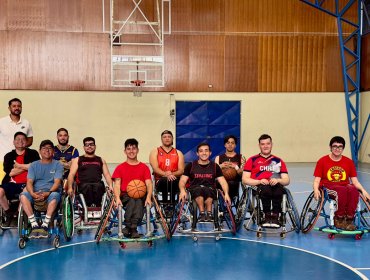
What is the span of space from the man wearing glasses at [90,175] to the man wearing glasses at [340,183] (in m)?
2.31

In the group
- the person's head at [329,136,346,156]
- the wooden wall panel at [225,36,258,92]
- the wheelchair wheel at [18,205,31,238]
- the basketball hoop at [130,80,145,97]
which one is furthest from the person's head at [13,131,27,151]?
the wooden wall panel at [225,36,258,92]

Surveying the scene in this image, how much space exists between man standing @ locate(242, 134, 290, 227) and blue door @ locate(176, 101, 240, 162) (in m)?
9.04

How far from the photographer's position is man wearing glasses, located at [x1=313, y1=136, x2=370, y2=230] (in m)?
4.93

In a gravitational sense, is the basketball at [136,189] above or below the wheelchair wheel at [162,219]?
above

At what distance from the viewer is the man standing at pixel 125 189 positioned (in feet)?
15.1

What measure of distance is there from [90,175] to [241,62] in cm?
968

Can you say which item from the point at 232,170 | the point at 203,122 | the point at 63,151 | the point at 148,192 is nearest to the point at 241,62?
the point at 203,122

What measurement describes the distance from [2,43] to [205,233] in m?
10.8

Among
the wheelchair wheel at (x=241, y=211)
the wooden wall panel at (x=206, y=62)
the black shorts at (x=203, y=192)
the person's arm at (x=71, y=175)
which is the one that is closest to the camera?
the black shorts at (x=203, y=192)

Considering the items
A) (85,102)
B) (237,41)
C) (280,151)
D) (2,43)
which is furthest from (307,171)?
(2,43)

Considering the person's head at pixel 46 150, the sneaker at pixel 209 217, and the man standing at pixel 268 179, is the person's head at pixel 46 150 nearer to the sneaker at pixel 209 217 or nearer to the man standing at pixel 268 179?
the sneaker at pixel 209 217

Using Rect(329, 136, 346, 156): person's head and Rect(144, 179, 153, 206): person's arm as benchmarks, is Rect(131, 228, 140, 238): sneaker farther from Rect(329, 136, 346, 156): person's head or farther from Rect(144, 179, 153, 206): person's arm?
Rect(329, 136, 346, 156): person's head

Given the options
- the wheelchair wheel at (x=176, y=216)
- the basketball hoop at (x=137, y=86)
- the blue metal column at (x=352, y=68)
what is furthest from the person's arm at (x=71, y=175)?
the blue metal column at (x=352, y=68)

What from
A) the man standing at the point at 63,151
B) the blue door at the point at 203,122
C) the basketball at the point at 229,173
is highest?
the blue door at the point at 203,122
